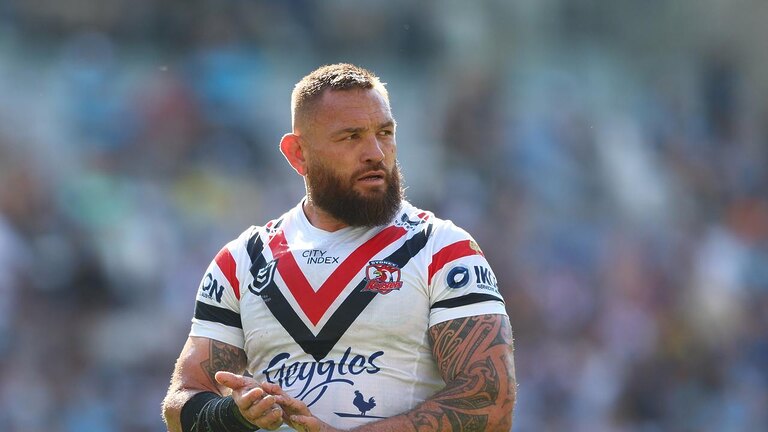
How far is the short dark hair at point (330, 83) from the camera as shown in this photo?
18.1 feet

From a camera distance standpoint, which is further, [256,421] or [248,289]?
[248,289]

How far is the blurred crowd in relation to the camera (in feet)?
39.1

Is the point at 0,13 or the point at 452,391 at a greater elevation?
the point at 0,13

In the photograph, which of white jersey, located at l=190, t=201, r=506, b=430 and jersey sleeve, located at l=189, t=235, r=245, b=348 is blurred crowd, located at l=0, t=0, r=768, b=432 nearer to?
jersey sleeve, located at l=189, t=235, r=245, b=348

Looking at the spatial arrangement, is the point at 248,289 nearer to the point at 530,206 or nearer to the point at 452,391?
the point at 452,391

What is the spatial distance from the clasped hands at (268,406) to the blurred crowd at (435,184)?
21.6 feet

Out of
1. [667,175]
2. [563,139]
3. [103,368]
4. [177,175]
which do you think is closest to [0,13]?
[177,175]

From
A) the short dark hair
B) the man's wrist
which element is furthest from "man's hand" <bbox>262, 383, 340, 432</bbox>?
the short dark hair

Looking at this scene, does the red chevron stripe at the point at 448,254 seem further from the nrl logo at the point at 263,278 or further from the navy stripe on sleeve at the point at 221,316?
the navy stripe on sleeve at the point at 221,316

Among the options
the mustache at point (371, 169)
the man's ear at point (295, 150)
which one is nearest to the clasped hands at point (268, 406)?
the mustache at point (371, 169)

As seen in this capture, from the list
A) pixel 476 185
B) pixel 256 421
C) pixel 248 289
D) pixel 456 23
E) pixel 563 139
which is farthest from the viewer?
pixel 456 23

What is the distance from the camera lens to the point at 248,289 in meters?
5.57

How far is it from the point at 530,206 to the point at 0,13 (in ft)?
19.7

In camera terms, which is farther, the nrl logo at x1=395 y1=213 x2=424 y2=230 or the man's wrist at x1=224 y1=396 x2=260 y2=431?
the nrl logo at x1=395 y1=213 x2=424 y2=230
